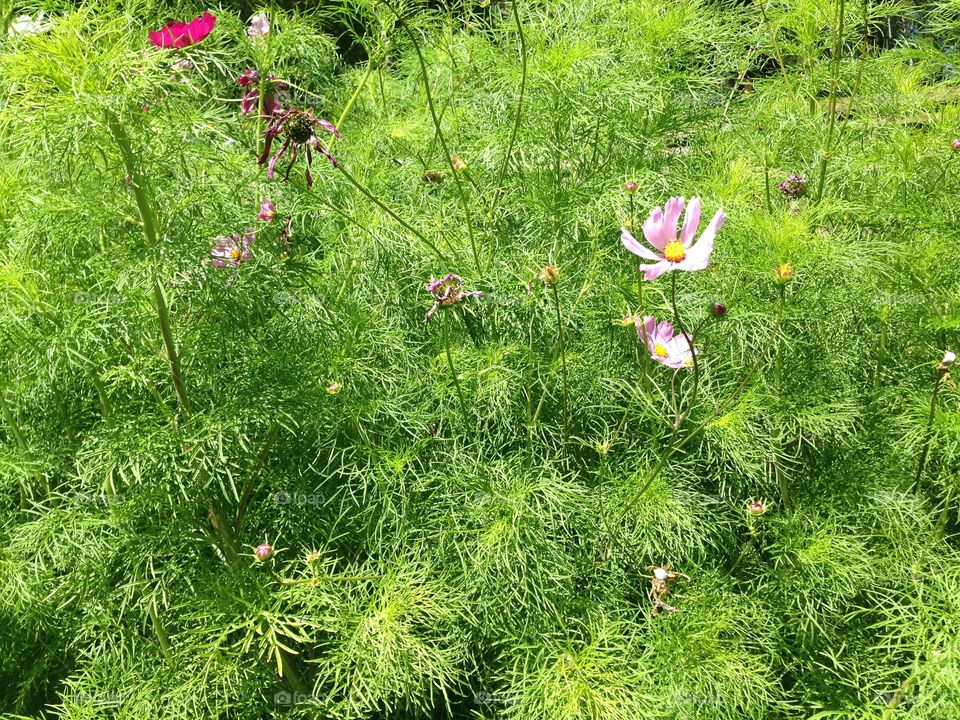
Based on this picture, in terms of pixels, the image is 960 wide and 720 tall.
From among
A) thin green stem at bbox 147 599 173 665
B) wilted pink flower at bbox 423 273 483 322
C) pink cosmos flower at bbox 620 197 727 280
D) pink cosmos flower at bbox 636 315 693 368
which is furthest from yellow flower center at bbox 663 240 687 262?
thin green stem at bbox 147 599 173 665

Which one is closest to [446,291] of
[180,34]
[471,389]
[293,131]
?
[471,389]

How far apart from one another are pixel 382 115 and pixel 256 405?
3.05ft

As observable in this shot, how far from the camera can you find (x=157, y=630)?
1271 millimetres

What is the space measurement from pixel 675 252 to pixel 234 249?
679 millimetres

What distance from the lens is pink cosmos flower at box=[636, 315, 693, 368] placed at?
1275 millimetres

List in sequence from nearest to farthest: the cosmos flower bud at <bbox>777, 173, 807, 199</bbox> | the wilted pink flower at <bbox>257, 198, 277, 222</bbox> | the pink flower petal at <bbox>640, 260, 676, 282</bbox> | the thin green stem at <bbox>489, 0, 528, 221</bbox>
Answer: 1. the pink flower petal at <bbox>640, 260, 676, 282</bbox>
2. the thin green stem at <bbox>489, 0, 528, 221</bbox>
3. the wilted pink flower at <bbox>257, 198, 277, 222</bbox>
4. the cosmos flower bud at <bbox>777, 173, 807, 199</bbox>

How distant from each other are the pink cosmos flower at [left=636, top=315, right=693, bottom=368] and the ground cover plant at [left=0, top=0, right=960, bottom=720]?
0.5 inches

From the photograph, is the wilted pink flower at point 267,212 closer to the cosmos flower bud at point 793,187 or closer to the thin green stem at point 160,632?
the thin green stem at point 160,632

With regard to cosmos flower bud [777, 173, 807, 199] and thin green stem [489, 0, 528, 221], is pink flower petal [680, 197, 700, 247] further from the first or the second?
cosmos flower bud [777, 173, 807, 199]

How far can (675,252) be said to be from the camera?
1.06 m

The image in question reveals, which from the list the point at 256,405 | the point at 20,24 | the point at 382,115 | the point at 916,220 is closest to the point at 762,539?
the point at 916,220

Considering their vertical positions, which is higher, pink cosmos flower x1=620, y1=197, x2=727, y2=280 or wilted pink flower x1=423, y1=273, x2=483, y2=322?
pink cosmos flower x1=620, y1=197, x2=727, y2=280

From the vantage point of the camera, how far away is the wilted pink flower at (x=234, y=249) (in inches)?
48.6

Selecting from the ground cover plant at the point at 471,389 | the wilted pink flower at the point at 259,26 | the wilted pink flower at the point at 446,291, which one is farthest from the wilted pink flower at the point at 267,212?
the wilted pink flower at the point at 259,26
